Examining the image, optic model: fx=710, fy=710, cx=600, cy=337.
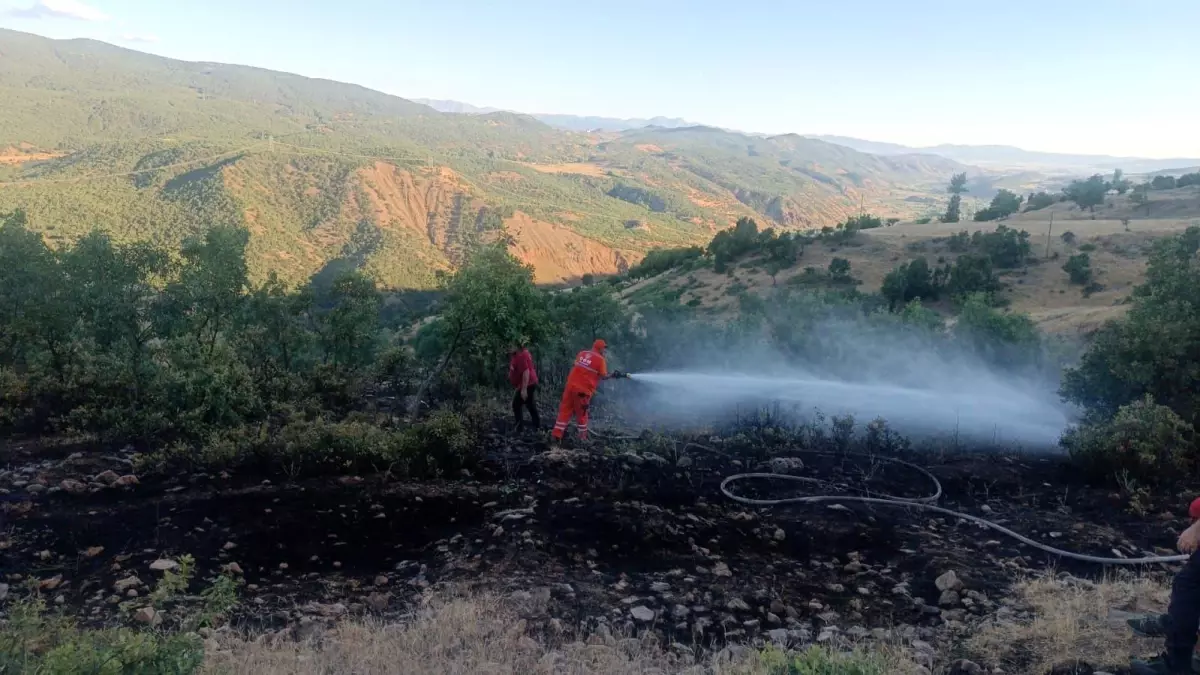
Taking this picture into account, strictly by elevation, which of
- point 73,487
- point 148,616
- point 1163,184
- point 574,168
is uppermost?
point 574,168

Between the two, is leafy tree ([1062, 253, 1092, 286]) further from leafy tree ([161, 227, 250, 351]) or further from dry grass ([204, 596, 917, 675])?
leafy tree ([161, 227, 250, 351])

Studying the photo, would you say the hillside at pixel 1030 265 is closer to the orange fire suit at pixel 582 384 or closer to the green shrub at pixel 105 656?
the orange fire suit at pixel 582 384

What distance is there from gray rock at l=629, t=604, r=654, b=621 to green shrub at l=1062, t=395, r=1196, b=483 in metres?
6.52

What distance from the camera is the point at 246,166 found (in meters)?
91.6

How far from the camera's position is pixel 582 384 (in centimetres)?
936

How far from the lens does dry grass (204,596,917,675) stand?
4.38 meters

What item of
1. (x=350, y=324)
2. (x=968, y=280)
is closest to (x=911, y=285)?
(x=968, y=280)

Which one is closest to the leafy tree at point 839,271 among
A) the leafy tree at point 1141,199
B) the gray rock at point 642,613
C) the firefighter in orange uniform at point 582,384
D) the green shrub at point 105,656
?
the leafy tree at point 1141,199

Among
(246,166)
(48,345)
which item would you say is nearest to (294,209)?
(246,166)

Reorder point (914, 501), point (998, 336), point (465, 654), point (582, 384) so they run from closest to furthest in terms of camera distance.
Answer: point (465, 654), point (914, 501), point (582, 384), point (998, 336)

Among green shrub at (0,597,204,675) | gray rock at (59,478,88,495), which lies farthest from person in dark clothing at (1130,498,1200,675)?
gray rock at (59,478,88,495)

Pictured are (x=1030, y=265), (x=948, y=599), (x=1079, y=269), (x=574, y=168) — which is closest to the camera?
(x=948, y=599)

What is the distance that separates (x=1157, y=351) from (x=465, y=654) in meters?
9.99

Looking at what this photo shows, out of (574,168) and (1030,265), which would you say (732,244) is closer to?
(1030,265)
